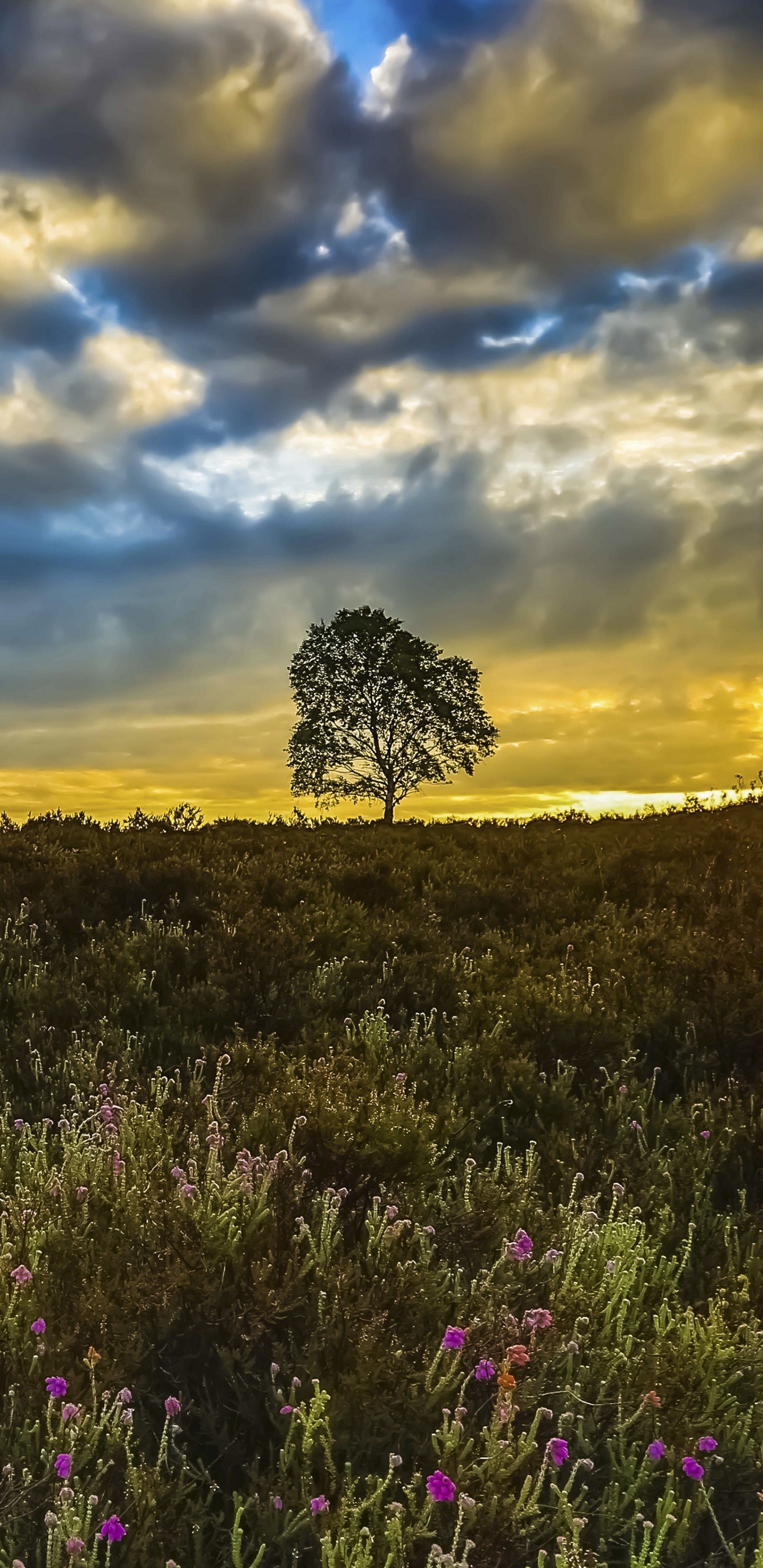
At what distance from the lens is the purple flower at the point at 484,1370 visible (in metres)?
3.45

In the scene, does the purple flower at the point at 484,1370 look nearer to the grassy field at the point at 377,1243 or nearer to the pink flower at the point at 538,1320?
the grassy field at the point at 377,1243

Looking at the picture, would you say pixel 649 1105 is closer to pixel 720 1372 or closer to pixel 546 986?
pixel 546 986

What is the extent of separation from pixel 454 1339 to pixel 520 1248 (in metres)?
0.71

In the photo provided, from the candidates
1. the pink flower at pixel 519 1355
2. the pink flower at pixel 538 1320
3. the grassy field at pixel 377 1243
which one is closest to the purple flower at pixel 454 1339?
the grassy field at pixel 377 1243

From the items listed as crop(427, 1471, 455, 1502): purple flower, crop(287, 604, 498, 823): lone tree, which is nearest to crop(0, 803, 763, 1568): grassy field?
crop(427, 1471, 455, 1502): purple flower

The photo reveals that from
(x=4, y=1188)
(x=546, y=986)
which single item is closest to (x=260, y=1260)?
(x=4, y=1188)

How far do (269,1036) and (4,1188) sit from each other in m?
2.00

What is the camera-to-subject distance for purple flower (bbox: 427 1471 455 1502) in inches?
114

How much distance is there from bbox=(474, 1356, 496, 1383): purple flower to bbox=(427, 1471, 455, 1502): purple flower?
0.49 metres

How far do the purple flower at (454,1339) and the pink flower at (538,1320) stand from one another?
31cm

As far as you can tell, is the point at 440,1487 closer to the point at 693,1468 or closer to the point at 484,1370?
the point at 484,1370

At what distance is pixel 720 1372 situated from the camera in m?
3.73

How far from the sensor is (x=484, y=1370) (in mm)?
3512

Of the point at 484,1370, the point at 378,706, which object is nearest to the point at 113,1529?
the point at 484,1370
